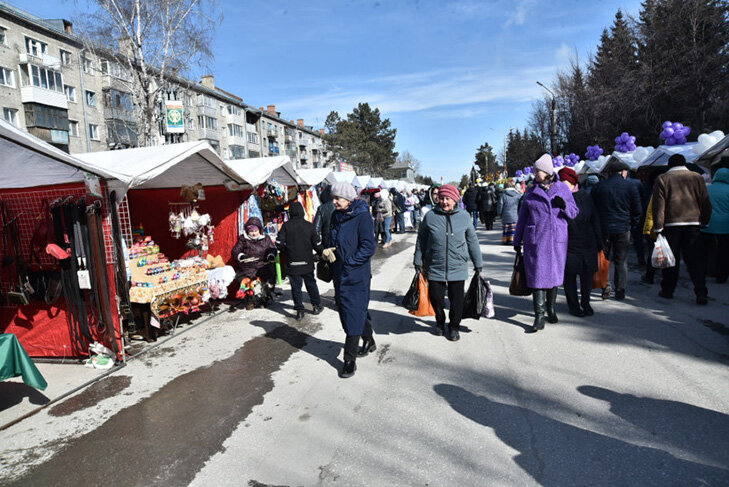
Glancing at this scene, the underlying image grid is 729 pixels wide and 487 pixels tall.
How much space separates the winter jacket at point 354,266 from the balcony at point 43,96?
33.0 m

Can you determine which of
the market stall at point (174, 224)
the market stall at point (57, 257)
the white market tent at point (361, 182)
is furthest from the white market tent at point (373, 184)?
the market stall at point (57, 257)

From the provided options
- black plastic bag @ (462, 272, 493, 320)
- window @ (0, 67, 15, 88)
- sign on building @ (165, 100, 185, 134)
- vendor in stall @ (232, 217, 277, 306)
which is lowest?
black plastic bag @ (462, 272, 493, 320)

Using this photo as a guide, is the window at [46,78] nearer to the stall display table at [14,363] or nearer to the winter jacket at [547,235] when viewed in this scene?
the stall display table at [14,363]

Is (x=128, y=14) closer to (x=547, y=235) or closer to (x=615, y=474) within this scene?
(x=547, y=235)

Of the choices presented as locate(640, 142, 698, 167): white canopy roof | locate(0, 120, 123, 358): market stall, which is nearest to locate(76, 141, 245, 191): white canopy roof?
locate(0, 120, 123, 358): market stall

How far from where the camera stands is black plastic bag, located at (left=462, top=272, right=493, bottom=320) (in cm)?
508

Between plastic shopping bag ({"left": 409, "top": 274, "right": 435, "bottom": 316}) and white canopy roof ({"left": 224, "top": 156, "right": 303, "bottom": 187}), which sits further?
white canopy roof ({"left": 224, "top": 156, "right": 303, "bottom": 187})

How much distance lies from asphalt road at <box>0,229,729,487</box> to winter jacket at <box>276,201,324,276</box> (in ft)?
3.80

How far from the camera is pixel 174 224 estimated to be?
7070 mm

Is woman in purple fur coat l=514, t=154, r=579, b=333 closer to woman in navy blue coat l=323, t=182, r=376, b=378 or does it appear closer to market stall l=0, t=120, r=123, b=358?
woman in navy blue coat l=323, t=182, r=376, b=378

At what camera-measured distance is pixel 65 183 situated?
4.98m

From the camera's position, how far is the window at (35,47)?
2931 cm

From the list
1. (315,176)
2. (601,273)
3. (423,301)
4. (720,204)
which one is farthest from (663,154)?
(315,176)

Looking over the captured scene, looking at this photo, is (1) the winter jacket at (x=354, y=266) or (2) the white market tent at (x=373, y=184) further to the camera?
(2) the white market tent at (x=373, y=184)
